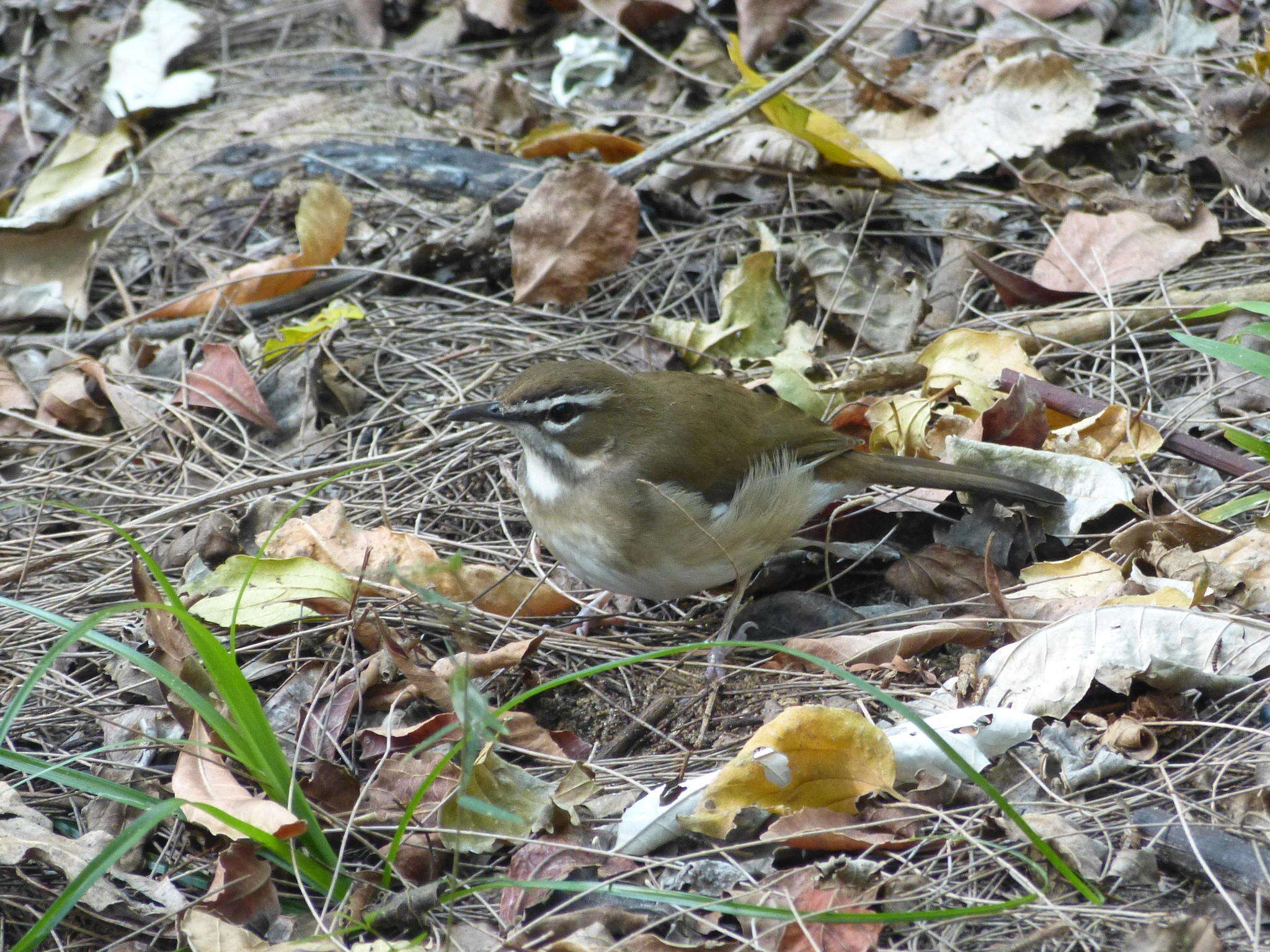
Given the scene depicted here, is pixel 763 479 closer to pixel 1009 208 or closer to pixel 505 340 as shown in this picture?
pixel 505 340

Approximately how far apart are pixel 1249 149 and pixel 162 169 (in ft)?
21.6

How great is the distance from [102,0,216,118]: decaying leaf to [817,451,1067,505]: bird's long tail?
5.68 meters

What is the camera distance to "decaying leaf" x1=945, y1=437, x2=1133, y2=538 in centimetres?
456

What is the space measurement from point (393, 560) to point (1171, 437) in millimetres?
3323

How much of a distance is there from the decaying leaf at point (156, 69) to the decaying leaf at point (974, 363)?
560cm

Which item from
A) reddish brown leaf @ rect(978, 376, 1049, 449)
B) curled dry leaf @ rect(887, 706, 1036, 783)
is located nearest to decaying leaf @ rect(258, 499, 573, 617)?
curled dry leaf @ rect(887, 706, 1036, 783)

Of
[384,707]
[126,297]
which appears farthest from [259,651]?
[126,297]

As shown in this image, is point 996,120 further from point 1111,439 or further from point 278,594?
point 278,594

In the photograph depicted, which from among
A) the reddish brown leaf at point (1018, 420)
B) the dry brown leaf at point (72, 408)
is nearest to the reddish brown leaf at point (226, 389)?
the dry brown leaf at point (72, 408)

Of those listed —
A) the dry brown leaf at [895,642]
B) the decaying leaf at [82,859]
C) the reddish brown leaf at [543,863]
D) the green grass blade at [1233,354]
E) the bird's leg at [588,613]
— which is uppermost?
the green grass blade at [1233,354]

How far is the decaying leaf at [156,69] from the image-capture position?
7.88m

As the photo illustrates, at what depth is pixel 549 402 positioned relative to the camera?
14.8ft

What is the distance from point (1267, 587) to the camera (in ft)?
12.8

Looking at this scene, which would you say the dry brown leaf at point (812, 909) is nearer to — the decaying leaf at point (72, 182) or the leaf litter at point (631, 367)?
the leaf litter at point (631, 367)
